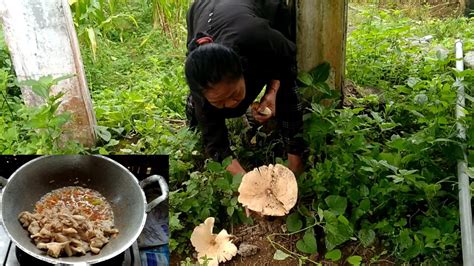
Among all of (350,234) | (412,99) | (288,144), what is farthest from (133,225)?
(412,99)

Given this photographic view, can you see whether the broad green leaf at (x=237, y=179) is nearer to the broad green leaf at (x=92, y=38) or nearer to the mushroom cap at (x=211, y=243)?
the mushroom cap at (x=211, y=243)

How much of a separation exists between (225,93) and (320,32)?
59 cm

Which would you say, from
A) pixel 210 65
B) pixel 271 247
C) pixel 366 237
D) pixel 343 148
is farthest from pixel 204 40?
pixel 366 237

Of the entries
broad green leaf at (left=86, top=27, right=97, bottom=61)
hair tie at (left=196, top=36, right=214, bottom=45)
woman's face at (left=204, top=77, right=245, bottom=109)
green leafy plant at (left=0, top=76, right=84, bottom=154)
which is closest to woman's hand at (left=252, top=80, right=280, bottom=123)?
woman's face at (left=204, top=77, right=245, bottom=109)

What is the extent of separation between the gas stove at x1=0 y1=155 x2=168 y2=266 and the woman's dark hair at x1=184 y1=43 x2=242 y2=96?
0.29 m

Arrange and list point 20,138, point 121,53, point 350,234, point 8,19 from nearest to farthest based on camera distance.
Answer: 1. point 350,234
2. point 8,19
3. point 20,138
4. point 121,53

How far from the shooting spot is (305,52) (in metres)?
2.32

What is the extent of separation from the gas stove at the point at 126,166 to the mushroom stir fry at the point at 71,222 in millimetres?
102

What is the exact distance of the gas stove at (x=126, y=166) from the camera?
59.5 inches

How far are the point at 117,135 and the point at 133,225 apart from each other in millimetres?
1254

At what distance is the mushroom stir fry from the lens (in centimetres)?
140

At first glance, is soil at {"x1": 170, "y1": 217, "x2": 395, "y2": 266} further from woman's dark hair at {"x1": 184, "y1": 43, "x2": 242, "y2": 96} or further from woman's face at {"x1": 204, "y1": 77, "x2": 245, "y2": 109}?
→ woman's dark hair at {"x1": 184, "y1": 43, "x2": 242, "y2": 96}

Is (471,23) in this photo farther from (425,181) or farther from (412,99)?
(425,181)

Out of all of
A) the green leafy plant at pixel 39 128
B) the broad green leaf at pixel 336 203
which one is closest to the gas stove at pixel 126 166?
the green leafy plant at pixel 39 128
